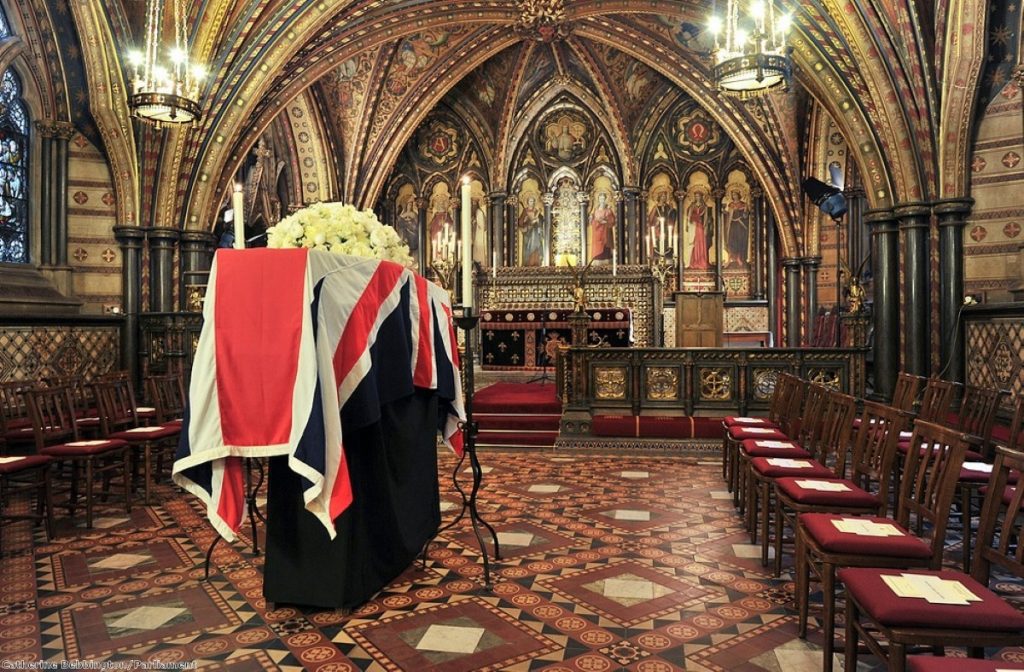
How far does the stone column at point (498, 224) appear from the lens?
59.2 ft

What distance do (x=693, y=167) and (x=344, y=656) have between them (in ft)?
54.8

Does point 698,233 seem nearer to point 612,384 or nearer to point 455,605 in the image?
point 612,384

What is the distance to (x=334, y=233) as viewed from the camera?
355cm

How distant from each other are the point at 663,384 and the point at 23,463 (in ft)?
21.5

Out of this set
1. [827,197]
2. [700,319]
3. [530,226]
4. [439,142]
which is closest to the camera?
[700,319]

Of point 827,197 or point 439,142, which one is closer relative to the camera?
point 827,197

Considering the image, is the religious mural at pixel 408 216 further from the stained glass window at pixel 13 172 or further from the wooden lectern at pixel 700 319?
the wooden lectern at pixel 700 319

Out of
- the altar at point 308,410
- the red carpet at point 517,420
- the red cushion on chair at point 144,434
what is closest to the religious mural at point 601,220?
the red carpet at point 517,420

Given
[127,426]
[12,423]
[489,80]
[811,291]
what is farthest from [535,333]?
[12,423]

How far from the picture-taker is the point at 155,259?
37.4 ft

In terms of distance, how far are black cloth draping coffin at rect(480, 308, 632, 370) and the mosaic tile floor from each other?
7.98 meters

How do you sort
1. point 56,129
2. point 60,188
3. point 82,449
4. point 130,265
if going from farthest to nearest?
point 130,265
point 60,188
point 56,129
point 82,449

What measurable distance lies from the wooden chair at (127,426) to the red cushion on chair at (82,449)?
22cm

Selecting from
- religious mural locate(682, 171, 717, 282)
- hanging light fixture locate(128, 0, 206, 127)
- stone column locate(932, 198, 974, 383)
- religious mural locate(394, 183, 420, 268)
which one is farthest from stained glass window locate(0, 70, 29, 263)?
religious mural locate(682, 171, 717, 282)
